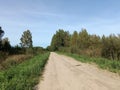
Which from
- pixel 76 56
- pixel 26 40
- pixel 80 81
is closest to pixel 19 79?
pixel 80 81

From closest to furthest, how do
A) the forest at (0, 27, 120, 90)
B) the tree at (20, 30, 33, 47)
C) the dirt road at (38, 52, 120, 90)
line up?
the dirt road at (38, 52, 120, 90) < the forest at (0, 27, 120, 90) < the tree at (20, 30, 33, 47)

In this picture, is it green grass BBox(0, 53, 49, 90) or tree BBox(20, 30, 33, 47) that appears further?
tree BBox(20, 30, 33, 47)

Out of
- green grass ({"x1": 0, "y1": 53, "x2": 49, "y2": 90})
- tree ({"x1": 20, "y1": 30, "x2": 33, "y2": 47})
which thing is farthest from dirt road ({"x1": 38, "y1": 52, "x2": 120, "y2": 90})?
tree ({"x1": 20, "y1": 30, "x2": 33, "y2": 47})

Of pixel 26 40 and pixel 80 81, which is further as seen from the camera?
pixel 26 40

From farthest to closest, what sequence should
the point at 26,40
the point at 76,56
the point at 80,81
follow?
the point at 26,40
the point at 76,56
the point at 80,81

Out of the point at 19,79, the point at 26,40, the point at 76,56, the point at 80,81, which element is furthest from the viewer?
the point at 26,40

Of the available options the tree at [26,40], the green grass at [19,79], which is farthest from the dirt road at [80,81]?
the tree at [26,40]

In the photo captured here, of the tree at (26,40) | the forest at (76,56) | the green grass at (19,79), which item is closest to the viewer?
the green grass at (19,79)

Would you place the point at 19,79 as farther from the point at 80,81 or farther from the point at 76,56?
the point at 76,56

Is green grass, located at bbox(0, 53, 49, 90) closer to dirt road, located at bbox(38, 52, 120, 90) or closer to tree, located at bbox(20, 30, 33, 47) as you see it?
dirt road, located at bbox(38, 52, 120, 90)

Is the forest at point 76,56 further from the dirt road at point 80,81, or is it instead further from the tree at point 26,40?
the tree at point 26,40

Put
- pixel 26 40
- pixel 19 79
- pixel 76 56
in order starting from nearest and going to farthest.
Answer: pixel 19 79 < pixel 76 56 < pixel 26 40

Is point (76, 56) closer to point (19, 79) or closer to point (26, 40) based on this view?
point (19, 79)

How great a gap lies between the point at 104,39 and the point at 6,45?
2725 centimetres
